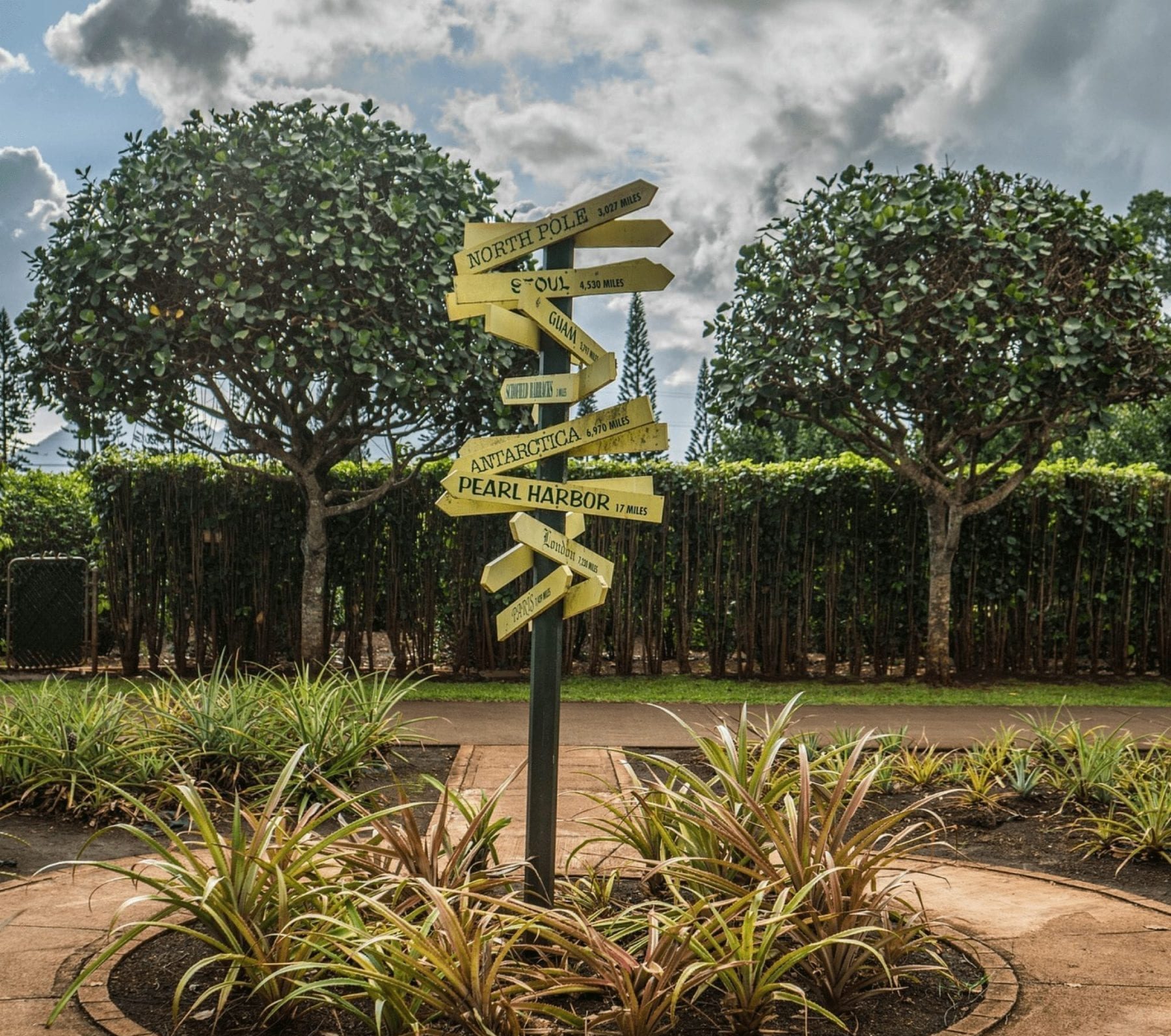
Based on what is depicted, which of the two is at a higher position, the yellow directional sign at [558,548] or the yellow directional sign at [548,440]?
the yellow directional sign at [548,440]

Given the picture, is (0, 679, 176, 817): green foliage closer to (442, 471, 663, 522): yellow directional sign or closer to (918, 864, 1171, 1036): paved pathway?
(442, 471, 663, 522): yellow directional sign

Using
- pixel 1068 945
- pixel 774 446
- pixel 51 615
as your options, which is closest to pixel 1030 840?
pixel 1068 945

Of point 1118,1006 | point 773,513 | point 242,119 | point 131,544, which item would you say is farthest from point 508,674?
point 1118,1006

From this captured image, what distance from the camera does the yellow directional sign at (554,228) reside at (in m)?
3.04

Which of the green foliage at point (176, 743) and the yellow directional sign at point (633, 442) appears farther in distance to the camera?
the green foliage at point (176, 743)

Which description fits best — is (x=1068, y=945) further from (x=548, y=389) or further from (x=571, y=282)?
Result: (x=571, y=282)

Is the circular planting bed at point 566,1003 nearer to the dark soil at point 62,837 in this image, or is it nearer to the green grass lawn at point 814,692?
the dark soil at point 62,837

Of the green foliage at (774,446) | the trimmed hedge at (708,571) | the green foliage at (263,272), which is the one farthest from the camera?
the green foliage at (774,446)

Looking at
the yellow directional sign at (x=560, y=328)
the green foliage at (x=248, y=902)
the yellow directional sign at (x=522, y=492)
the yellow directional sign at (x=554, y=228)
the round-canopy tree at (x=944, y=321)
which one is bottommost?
the green foliage at (x=248, y=902)

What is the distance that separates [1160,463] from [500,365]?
37.6ft

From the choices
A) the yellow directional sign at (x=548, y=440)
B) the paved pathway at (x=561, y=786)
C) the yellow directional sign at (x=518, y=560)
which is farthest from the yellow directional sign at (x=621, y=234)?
the paved pathway at (x=561, y=786)

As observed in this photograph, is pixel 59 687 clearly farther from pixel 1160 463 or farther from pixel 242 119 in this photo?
pixel 1160 463

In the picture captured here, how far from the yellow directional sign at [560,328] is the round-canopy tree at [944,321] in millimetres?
5606

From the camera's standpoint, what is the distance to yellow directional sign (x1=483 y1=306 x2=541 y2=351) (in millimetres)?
3029
